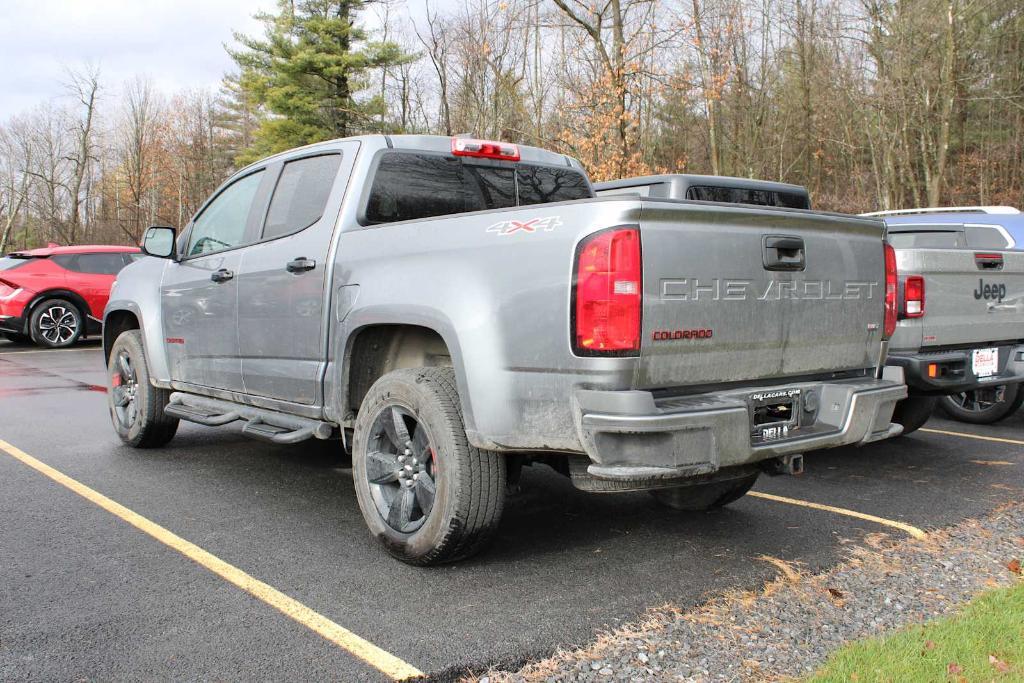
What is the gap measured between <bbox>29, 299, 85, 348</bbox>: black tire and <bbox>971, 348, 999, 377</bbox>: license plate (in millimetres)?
14792

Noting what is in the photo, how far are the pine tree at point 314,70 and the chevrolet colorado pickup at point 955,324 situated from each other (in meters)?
27.7

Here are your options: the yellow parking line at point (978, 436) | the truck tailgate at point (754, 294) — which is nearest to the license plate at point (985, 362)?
the yellow parking line at point (978, 436)

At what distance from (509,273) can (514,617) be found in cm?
135

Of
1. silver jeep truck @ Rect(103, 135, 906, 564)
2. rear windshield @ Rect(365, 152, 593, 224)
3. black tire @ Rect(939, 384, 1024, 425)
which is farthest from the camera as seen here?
black tire @ Rect(939, 384, 1024, 425)

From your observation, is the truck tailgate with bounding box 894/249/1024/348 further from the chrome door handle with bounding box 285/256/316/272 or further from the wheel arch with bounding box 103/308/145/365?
the wheel arch with bounding box 103/308/145/365

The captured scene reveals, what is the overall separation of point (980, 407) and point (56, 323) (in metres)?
14.7

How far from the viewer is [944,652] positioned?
3.00 m

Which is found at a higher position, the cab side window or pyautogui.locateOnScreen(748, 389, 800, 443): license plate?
the cab side window

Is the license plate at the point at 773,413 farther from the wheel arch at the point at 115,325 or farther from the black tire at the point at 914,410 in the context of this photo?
the wheel arch at the point at 115,325

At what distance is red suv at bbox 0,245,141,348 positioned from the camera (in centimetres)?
1516

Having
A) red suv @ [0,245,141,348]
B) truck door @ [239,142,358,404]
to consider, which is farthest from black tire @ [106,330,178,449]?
red suv @ [0,245,141,348]

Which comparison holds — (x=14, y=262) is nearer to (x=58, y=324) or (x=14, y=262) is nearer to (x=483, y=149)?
(x=58, y=324)

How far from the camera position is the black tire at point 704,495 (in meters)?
4.58

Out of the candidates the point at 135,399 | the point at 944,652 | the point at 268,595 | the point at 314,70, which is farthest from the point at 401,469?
the point at 314,70
